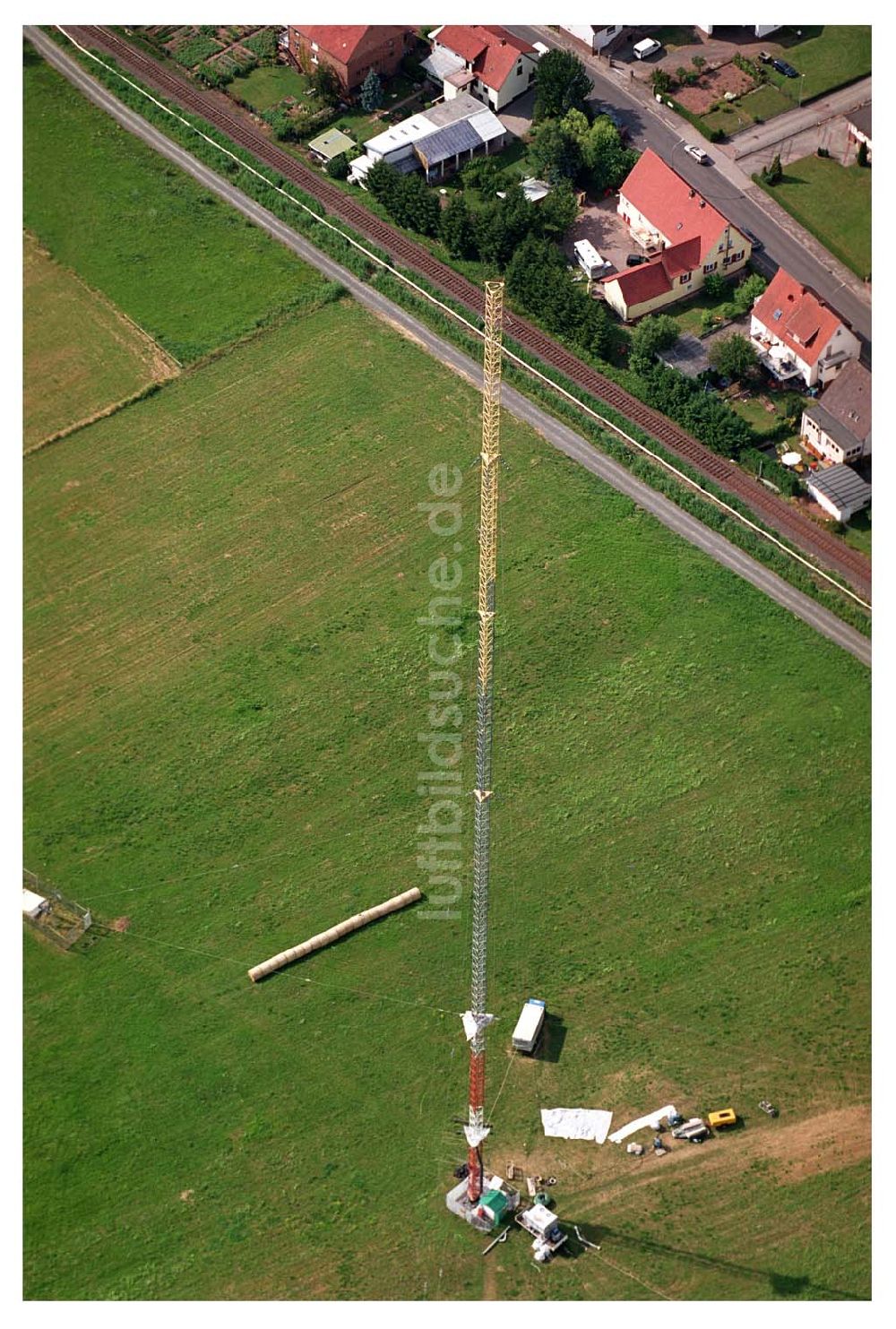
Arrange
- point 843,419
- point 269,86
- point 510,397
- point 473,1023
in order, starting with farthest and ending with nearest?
point 269,86 < point 510,397 < point 843,419 < point 473,1023

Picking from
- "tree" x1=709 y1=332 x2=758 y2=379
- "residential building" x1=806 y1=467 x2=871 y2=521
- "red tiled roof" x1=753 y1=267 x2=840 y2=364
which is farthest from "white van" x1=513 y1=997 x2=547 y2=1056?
"red tiled roof" x1=753 y1=267 x2=840 y2=364

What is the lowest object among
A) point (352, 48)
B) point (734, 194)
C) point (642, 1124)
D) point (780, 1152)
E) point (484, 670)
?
point (642, 1124)

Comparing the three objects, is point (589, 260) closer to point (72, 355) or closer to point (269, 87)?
point (269, 87)

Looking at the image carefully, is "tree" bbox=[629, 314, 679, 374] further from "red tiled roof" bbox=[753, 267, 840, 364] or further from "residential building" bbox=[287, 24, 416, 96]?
"residential building" bbox=[287, 24, 416, 96]

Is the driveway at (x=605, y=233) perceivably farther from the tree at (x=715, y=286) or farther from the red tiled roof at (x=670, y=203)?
the tree at (x=715, y=286)

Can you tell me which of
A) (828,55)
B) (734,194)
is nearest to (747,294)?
(734,194)

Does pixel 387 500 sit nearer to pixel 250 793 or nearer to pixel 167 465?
pixel 167 465
